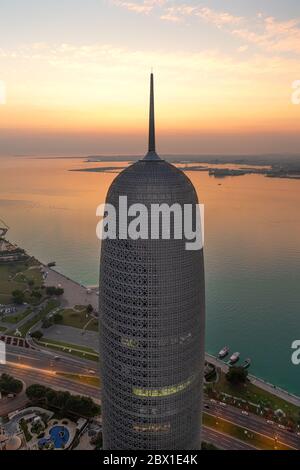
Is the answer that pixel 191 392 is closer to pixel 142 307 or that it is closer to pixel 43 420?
pixel 142 307

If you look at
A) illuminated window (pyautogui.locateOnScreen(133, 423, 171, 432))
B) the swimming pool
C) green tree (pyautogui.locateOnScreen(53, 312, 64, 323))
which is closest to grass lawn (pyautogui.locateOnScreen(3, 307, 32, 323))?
green tree (pyautogui.locateOnScreen(53, 312, 64, 323))

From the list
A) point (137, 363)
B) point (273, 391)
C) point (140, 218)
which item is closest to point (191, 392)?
point (137, 363)

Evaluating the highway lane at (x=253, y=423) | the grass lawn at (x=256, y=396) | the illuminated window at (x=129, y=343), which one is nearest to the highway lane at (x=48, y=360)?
the highway lane at (x=253, y=423)

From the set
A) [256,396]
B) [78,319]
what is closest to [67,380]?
[78,319]

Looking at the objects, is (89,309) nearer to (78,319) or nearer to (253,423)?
(78,319)

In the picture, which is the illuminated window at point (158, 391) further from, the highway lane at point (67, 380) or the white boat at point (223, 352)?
the white boat at point (223, 352)

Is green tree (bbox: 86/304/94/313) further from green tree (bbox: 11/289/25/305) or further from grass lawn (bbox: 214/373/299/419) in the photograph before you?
grass lawn (bbox: 214/373/299/419)
